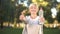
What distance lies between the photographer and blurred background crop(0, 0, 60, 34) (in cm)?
128

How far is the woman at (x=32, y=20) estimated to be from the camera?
4.18ft

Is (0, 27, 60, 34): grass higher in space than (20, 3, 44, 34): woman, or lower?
lower

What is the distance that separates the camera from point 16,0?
1.30 meters

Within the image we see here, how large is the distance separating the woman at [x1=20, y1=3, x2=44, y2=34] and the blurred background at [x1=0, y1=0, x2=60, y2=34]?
0.03 m

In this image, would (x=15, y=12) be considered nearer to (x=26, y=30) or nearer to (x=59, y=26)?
(x=26, y=30)

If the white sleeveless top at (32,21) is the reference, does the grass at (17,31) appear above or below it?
below

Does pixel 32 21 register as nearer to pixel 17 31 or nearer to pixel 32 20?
pixel 32 20

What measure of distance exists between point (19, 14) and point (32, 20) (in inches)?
4.9

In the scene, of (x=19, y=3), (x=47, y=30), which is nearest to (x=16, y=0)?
(x=19, y=3)

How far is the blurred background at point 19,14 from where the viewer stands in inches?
50.3

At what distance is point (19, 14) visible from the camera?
1286 millimetres

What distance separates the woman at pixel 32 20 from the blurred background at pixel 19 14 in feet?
0.11

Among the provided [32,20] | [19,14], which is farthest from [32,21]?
[19,14]

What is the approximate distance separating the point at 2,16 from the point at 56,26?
1.57ft
